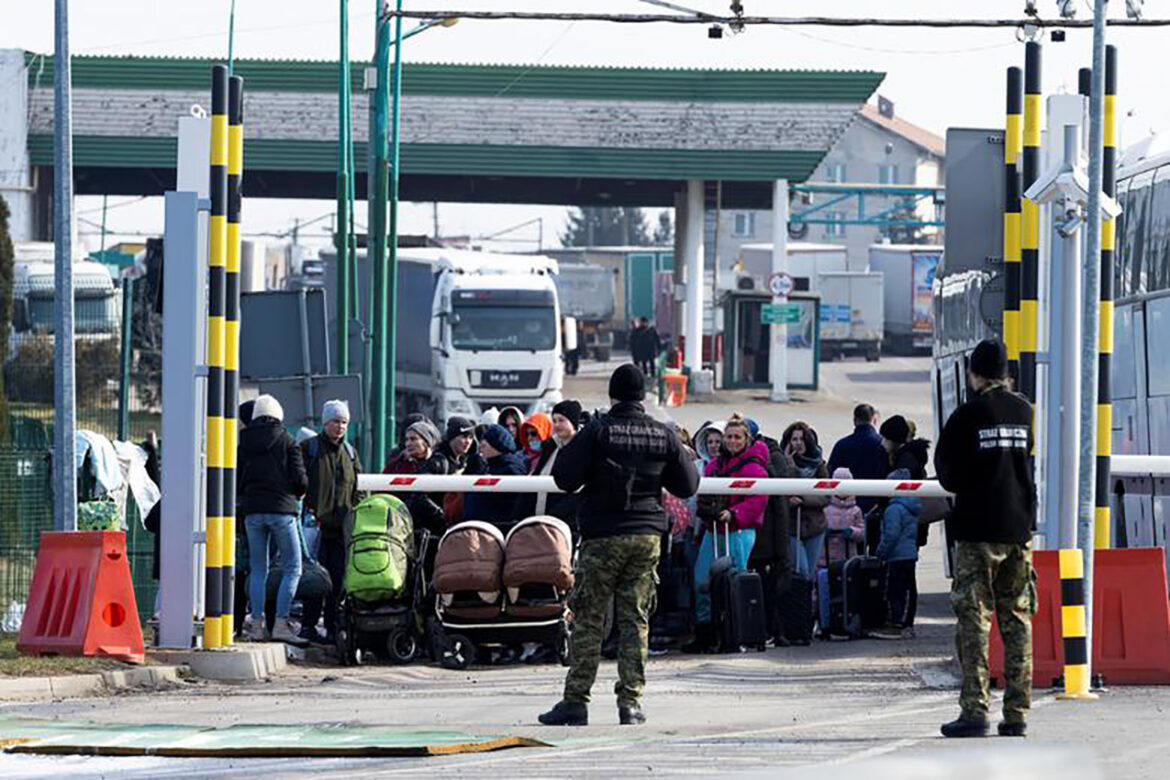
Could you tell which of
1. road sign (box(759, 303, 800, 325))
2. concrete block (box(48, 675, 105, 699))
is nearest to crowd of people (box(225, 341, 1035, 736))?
concrete block (box(48, 675, 105, 699))

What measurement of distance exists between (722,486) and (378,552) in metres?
2.40

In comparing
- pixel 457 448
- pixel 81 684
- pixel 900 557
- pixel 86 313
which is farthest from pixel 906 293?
pixel 81 684

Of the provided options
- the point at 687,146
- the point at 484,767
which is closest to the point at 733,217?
the point at 687,146

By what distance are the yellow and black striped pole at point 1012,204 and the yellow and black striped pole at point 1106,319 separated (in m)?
0.54

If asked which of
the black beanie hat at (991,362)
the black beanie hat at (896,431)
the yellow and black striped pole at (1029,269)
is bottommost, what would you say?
the black beanie hat at (896,431)

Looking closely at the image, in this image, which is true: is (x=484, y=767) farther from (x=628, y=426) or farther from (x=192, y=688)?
(x=192, y=688)

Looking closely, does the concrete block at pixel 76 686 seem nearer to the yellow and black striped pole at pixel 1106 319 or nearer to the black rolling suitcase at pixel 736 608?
the black rolling suitcase at pixel 736 608

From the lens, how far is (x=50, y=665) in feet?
48.9

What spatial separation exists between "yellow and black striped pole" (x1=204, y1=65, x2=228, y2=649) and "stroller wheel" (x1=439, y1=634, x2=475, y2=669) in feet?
5.46

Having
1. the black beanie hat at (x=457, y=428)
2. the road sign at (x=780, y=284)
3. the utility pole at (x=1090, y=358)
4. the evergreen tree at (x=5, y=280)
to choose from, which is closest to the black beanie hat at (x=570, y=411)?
the black beanie hat at (x=457, y=428)

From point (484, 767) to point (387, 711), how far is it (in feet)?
11.1

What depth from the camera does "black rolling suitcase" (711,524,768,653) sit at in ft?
55.3

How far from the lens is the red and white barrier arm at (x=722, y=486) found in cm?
1664

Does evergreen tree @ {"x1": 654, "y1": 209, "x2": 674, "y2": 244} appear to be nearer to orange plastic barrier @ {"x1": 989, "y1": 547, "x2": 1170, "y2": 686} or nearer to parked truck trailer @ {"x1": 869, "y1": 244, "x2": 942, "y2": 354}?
parked truck trailer @ {"x1": 869, "y1": 244, "x2": 942, "y2": 354}
